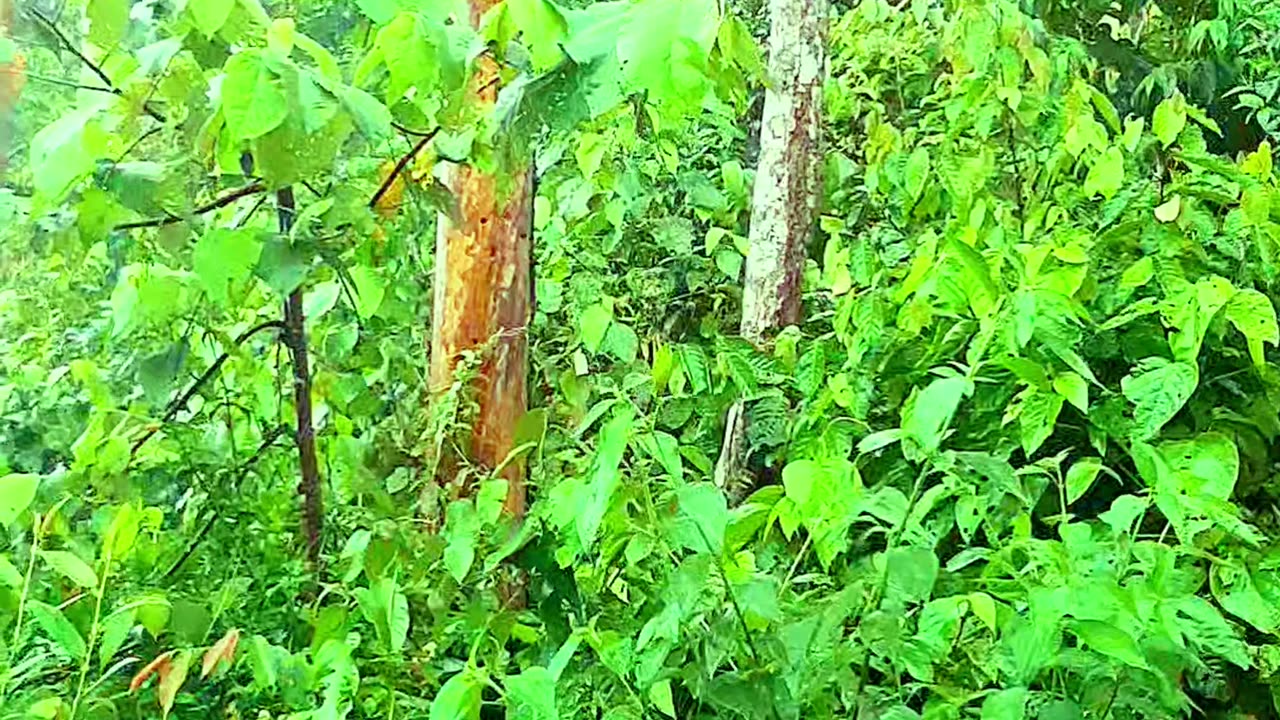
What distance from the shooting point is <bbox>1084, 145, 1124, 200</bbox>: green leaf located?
164 cm

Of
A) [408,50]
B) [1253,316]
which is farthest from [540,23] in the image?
A: [1253,316]

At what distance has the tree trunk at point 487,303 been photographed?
1566 mm

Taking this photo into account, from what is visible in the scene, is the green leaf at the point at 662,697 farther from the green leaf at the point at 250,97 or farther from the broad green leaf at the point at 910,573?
the green leaf at the point at 250,97

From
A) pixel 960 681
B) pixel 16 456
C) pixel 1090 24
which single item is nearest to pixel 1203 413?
pixel 960 681

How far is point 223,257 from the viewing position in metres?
1.12

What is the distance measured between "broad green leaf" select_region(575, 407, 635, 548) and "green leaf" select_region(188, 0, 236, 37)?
0.45 meters

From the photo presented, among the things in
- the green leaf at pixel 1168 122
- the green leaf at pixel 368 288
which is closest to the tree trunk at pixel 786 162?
the green leaf at pixel 1168 122

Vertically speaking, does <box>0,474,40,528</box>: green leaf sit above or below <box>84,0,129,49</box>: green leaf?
below

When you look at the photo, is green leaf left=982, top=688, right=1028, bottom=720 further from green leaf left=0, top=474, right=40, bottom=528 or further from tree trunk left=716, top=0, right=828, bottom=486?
tree trunk left=716, top=0, right=828, bottom=486

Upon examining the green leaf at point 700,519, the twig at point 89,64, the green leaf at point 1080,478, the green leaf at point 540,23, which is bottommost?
the green leaf at point 1080,478

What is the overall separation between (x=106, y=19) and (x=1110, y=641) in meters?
1.00

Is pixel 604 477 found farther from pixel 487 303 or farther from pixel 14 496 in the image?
pixel 487 303

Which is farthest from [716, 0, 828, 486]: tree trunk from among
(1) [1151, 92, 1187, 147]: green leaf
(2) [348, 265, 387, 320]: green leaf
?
(2) [348, 265, 387, 320]: green leaf

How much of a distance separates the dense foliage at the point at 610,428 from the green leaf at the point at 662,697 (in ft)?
0.06
